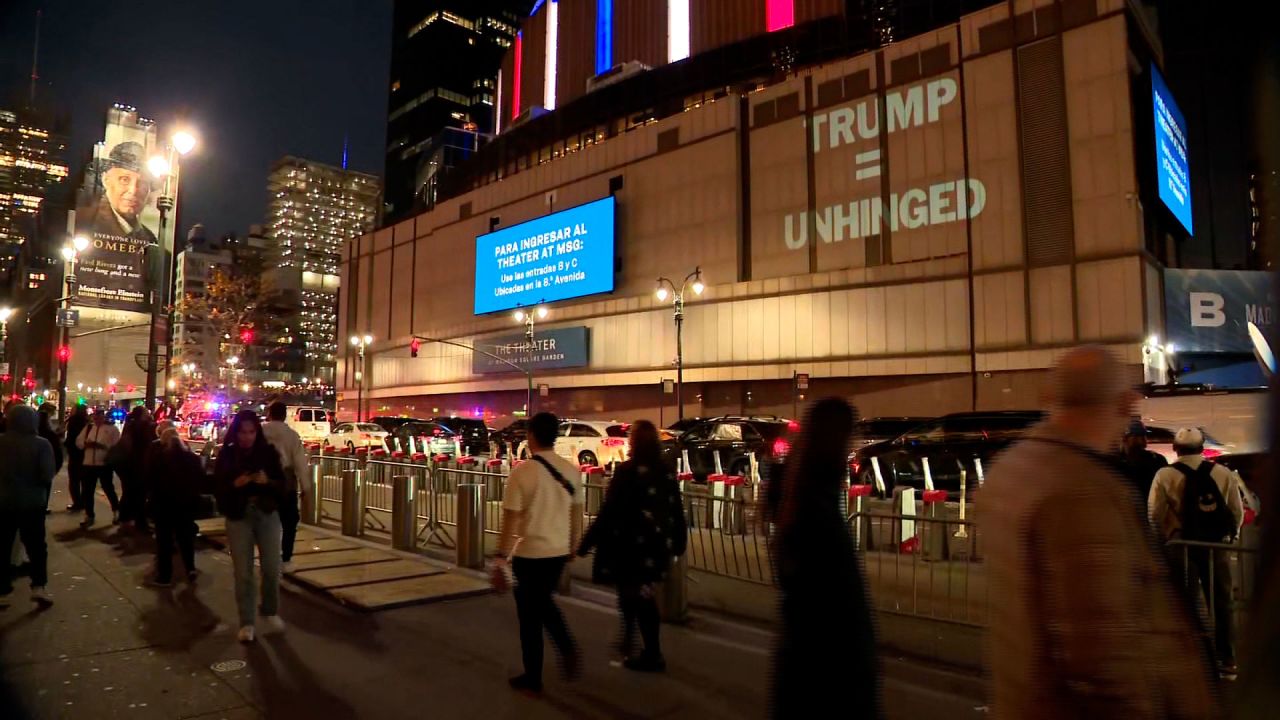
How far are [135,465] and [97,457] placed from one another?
4.25 ft

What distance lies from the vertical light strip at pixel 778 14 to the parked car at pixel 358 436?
3513 centimetres

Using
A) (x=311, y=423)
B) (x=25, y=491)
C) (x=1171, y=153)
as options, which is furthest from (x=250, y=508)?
(x=1171, y=153)

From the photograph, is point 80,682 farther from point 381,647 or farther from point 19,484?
point 19,484

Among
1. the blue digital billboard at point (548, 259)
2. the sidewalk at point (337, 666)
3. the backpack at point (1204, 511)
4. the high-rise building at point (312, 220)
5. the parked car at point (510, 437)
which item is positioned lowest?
the sidewalk at point (337, 666)

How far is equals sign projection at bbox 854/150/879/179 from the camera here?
36.8 meters

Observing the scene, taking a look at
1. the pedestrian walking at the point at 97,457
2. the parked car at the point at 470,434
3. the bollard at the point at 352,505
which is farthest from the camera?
the parked car at the point at 470,434

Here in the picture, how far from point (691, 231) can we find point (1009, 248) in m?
16.9

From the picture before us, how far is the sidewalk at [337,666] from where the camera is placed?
5.15 m

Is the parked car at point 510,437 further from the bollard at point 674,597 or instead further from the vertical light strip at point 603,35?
the vertical light strip at point 603,35

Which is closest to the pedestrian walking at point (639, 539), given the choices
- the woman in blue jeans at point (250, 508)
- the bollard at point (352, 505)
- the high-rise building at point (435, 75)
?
the woman in blue jeans at point (250, 508)

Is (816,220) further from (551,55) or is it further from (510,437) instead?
(551,55)

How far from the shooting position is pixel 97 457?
13148 millimetres

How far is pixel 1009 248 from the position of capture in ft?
107

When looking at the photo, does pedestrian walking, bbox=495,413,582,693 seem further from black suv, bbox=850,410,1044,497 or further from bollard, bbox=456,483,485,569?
black suv, bbox=850,410,1044,497
